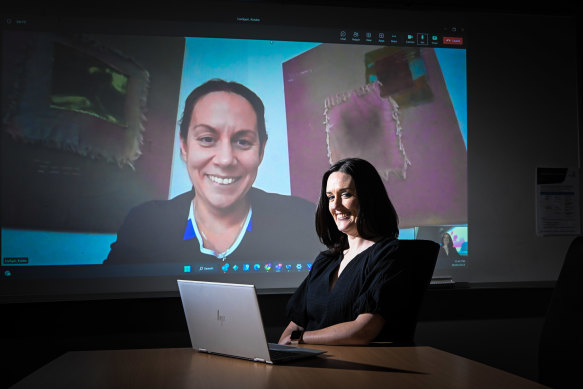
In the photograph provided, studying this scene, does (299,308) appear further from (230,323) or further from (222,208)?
(222,208)

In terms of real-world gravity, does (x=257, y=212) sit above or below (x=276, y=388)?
above

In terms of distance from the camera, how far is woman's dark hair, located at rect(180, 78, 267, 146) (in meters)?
3.16

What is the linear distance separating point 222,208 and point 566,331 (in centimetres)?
191

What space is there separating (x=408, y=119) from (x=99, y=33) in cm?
175

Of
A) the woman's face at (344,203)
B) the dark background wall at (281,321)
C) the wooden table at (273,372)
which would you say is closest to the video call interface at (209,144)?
the dark background wall at (281,321)

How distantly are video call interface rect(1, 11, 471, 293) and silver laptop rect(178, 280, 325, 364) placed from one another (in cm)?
136

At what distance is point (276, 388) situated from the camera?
1.37 meters

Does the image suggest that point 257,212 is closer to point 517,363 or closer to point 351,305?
point 351,305

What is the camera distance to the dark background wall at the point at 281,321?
2996mm

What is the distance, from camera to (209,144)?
317 centimetres

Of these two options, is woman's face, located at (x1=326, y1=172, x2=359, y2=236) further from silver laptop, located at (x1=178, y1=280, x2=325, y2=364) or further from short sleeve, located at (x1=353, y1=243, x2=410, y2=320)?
silver laptop, located at (x1=178, y1=280, x2=325, y2=364)

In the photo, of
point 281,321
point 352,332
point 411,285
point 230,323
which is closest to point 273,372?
point 230,323

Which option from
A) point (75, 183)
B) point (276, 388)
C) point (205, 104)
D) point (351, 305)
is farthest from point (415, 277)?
point (75, 183)

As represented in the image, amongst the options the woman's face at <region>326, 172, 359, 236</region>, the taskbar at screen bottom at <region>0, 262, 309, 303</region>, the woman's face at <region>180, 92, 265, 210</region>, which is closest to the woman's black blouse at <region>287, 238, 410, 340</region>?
the woman's face at <region>326, 172, 359, 236</region>
